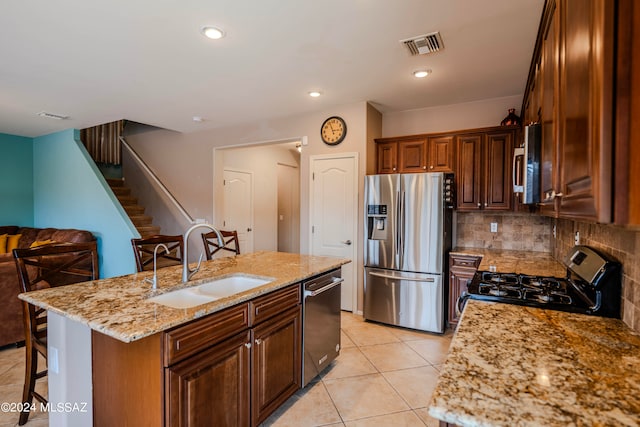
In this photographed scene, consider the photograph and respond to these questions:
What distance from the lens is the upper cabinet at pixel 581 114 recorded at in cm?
75

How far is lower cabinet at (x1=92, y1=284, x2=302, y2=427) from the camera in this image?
53.8 inches

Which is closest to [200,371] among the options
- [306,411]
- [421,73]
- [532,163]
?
[306,411]

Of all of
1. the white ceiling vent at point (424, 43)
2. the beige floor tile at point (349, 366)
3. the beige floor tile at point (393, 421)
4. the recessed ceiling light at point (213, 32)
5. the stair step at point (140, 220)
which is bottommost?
the beige floor tile at point (393, 421)

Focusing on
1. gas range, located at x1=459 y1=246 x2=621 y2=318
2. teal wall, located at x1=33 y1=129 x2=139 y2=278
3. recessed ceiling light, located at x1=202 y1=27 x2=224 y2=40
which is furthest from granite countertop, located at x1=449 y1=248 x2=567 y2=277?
teal wall, located at x1=33 y1=129 x2=139 y2=278

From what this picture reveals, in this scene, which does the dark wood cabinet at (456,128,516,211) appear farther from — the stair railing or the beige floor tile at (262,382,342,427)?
the stair railing

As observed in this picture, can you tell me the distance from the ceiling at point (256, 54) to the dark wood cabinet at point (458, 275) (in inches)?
72.9

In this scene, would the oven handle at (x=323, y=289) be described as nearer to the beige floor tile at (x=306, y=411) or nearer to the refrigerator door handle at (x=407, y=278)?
the beige floor tile at (x=306, y=411)

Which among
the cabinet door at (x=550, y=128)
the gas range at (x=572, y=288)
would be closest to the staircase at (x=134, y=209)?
the gas range at (x=572, y=288)

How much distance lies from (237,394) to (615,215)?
1756 mm

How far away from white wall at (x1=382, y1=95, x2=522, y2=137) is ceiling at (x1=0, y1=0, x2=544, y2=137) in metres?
0.14

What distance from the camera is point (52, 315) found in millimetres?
1687

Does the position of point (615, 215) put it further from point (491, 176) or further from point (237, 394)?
point (491, 176)

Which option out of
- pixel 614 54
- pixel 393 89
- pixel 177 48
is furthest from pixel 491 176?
pixel 177 48

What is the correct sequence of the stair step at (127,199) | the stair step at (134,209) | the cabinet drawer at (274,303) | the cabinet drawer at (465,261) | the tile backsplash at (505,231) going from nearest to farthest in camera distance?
the cabinet drawer at (274,303), the cabinet drawer at (465,261), the tile backsplash at (505,231), the stair step at (134,209), the stair step at (127,199)
